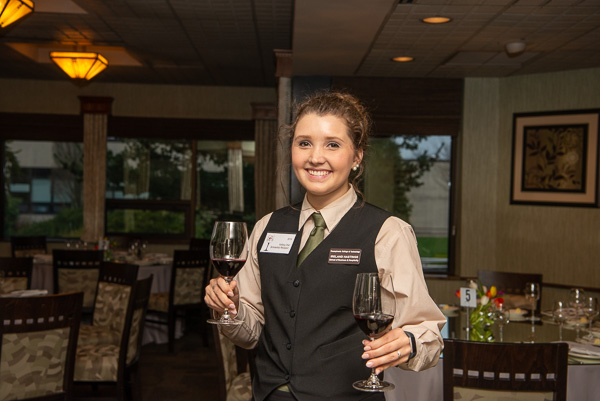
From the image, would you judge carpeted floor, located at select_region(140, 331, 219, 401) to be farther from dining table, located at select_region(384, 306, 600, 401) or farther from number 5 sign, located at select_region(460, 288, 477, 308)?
number 5 sign, located at select_region(460, 288, 477, 308)

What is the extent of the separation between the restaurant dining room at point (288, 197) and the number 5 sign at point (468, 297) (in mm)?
17

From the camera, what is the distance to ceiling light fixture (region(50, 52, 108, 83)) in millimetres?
7004

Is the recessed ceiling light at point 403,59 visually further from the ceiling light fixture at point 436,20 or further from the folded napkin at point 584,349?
the folded napkin at point 584,349

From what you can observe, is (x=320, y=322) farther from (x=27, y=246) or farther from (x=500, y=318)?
(x=27, y=246)

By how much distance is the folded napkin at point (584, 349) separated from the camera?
3205 mm

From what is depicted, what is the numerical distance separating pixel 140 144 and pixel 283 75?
3.73 m

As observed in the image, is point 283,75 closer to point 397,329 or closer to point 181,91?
point 181,91

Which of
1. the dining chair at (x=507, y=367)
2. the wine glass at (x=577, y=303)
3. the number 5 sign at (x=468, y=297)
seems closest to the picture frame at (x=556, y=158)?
the wine glass at (x=577, y=303)

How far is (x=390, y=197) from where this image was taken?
25.9ft

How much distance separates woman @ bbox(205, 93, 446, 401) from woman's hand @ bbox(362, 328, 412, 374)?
0.40 ft

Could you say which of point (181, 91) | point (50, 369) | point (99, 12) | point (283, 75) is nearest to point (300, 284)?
point (50, 369)

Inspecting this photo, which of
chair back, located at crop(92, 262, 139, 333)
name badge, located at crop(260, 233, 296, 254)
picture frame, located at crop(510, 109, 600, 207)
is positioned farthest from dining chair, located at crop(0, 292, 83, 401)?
picture frame, located at crop(510, 109, 600, 207)


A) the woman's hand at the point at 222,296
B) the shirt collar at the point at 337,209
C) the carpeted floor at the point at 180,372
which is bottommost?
the carpeted floor at the point at 180,372

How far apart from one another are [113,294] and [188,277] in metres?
2.33
